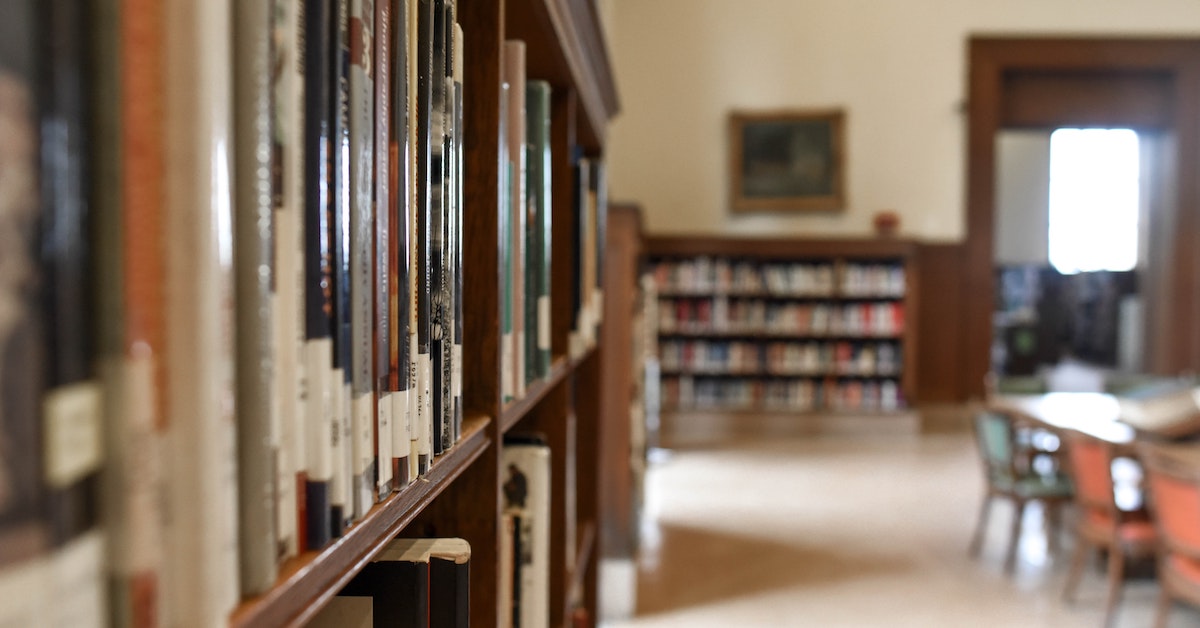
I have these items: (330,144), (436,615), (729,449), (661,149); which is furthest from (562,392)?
(661,149)

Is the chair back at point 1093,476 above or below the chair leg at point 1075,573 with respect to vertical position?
above

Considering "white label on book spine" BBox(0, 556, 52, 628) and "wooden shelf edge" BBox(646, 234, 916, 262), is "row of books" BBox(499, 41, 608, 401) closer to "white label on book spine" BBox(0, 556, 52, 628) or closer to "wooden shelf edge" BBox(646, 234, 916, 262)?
"white label on book spine" BBox(0, 556, 52, 628)

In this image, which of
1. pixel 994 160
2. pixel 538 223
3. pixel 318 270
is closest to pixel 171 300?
pixel 318 270

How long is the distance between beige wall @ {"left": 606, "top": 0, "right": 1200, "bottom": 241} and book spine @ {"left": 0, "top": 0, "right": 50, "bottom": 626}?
954cm

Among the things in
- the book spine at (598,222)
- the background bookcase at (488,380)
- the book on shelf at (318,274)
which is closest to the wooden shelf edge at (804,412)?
the book spine at (598,222)

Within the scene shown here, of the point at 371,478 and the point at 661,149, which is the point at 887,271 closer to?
the point at 661,149

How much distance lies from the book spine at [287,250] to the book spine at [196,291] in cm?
7

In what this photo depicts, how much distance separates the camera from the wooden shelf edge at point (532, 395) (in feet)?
3.27

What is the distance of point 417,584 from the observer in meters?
0.71

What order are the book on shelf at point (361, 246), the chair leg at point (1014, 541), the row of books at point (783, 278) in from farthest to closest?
the row of books at point (783, 278) → the chair leg at point (1014, 541) → the book on shelf at point (361, 246)

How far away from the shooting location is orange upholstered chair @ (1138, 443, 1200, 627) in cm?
308

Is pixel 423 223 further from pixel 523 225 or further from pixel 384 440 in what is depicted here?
pixel 523 225

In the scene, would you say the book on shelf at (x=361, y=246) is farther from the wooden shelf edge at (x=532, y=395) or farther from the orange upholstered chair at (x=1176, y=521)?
the orange upholstered chair at (x=1176, y=521)

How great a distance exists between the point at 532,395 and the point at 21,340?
930 millimetres
